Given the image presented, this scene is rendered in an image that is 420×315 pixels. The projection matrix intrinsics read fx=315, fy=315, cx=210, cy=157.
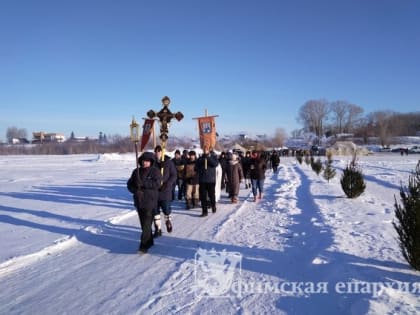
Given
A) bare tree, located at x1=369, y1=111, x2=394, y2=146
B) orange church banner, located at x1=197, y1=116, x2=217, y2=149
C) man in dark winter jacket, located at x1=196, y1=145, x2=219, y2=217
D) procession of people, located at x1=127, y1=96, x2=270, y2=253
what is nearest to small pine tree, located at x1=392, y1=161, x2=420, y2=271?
procession of people, located at x1=127, y1=96, x2=270, y2=253

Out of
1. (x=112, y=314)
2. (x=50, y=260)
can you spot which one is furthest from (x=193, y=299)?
(x=50, y=260)

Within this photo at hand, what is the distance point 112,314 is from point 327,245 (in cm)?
364

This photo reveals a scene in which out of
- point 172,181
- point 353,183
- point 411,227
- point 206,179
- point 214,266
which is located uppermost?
point 172,181

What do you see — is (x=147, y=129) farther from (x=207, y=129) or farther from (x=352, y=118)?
(x=352, y=118)

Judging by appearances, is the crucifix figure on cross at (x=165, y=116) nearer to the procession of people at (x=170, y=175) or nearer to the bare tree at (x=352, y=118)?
the procession of people at (x=170, y=175)

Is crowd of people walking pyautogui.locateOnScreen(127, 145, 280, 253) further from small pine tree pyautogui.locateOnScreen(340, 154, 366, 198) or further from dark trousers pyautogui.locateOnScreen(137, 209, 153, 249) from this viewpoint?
small pine tree pyautogui.locateOnScreen(340, 154, 366, 198)

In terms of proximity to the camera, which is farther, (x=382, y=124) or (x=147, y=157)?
(x=382, y=124)

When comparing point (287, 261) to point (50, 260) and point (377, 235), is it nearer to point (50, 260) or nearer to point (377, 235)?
point (377, 235)

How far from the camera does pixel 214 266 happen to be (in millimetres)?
4727

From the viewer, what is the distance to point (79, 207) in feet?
34.2

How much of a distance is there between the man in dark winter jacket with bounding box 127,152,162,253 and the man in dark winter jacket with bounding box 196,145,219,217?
9.89 feet

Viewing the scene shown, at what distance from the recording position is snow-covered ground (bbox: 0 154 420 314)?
364 centimetres

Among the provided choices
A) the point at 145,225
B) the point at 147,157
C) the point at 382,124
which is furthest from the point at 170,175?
the point at 382,124

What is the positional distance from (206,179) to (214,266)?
13.1 ft
